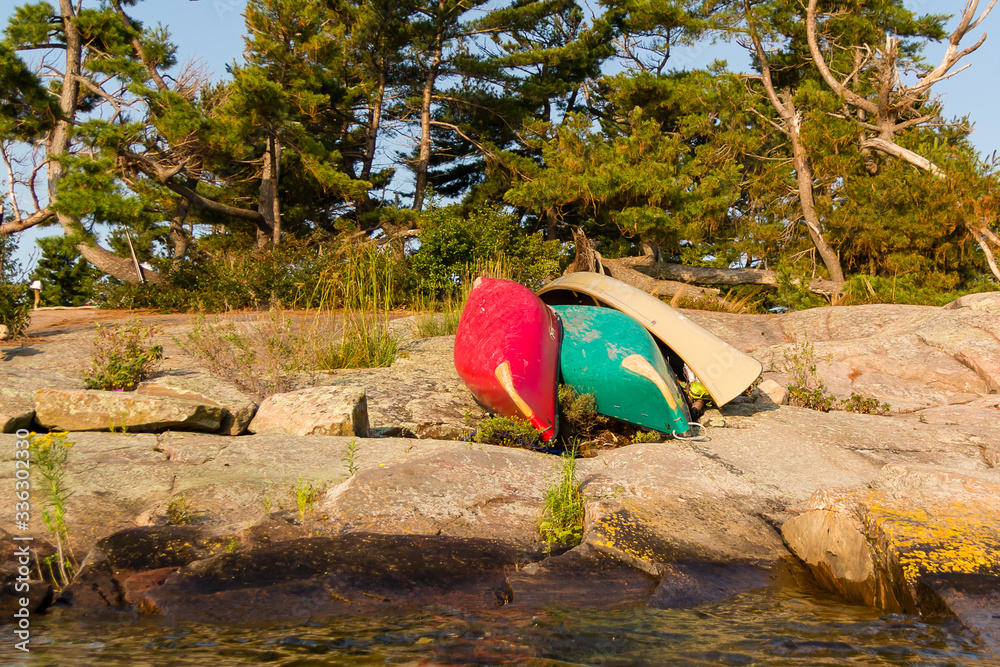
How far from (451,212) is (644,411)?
11116mm

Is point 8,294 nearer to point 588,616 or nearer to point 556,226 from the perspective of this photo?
point 588,616

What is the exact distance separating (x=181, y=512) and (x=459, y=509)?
1498 mm

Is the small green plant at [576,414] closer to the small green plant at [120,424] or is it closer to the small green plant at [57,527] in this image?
the small green plant at [120,424]

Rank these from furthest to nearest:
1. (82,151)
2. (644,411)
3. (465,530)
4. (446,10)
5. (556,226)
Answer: (556,226) → (446,10) → (82,151) → (644,411) → (465,530)

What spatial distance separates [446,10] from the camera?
1775 cm

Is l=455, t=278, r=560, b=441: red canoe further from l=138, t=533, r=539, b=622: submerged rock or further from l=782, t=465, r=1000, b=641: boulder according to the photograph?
l=782, t=465, r=1000, b=641: boulder

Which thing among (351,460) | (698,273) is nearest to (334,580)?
(351,460)

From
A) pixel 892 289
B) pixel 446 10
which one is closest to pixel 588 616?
pixel 892 289

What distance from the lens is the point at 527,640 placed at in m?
2.72

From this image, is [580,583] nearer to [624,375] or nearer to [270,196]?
[624,375]

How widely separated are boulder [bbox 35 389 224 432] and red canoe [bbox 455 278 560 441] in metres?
2.07

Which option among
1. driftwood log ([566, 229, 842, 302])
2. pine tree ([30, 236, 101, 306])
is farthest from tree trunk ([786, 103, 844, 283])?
pine tree ([30, 236, 101, 306])

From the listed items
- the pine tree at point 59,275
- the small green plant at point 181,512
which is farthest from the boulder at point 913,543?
the pine tree at point 59,275

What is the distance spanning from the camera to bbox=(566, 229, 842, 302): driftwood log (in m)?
15.0
